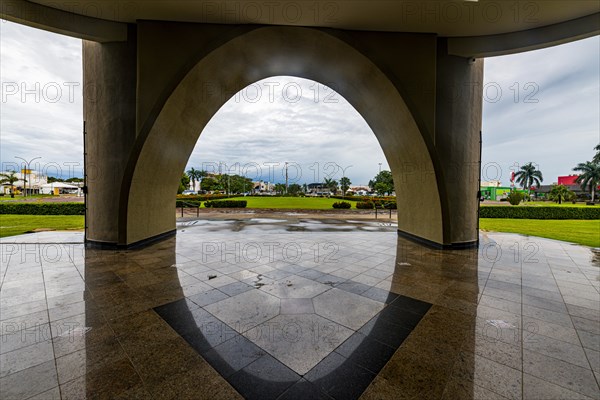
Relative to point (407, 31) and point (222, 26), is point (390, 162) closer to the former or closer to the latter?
point (407, 31)

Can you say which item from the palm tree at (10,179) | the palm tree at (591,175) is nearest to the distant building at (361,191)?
the palm tree at (591,175)

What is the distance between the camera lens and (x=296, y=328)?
131 inches

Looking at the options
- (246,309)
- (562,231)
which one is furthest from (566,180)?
(246,309)

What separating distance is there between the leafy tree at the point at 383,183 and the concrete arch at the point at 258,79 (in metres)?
30.7

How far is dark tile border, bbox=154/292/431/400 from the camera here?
2314 mm

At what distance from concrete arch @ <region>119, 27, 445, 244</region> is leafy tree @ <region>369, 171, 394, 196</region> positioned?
3068cm

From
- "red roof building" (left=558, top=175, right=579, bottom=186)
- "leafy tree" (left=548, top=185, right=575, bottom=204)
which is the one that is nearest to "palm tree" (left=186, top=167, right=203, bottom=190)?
"leafy tree" (left=548, top=185, right=575, bottom=204)

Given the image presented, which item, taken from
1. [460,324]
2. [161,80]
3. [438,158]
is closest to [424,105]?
[438,158]

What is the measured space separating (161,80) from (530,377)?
10.0m

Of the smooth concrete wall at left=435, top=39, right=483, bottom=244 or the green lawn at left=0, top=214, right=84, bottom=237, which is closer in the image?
the smooth concrete wall at left=435, top=39, right=483, bottom=244

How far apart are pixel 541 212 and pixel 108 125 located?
98.6 ft

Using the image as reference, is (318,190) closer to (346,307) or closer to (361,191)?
(361,191)

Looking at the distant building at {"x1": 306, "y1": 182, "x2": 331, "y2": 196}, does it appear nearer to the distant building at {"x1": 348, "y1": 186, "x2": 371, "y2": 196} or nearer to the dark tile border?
the distant building at {"x1": 348, "y1": 186, "x2": 371, "y2": 196}

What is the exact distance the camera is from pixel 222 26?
7.46 meters
